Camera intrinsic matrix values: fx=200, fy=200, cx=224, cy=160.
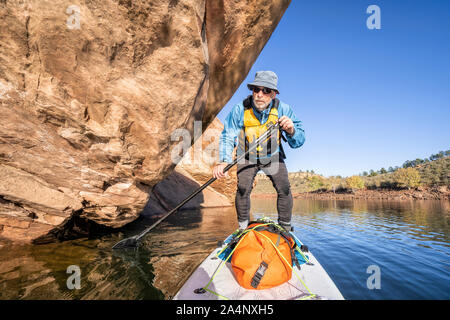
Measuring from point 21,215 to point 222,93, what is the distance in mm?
5161

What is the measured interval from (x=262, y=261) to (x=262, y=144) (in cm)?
201

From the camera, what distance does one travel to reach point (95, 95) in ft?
10.5

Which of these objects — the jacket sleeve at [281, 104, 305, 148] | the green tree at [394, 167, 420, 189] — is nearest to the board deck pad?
the jacket sleeve at [281, 104, 305, 148]

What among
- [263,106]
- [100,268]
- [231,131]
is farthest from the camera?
[231,131]

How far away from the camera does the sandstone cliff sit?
279 cm

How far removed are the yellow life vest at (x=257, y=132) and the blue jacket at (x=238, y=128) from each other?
7 cm

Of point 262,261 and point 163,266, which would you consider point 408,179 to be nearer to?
point 262,261

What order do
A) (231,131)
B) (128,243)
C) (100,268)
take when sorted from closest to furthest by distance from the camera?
(100,268) → (231,131) → (128,243)

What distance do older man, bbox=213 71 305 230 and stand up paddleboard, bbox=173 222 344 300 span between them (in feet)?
3.43

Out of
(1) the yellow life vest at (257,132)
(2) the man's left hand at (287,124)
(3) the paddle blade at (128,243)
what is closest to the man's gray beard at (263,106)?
(1) the yellow life vest at (257,132)

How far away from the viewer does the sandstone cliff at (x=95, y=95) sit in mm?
2785

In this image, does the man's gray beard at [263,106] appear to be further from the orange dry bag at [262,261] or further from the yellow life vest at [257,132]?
the orange dry bag at [262,261]

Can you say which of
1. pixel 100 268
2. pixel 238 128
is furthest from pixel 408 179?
pixel 100 268

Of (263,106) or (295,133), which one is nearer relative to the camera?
(295,133)
